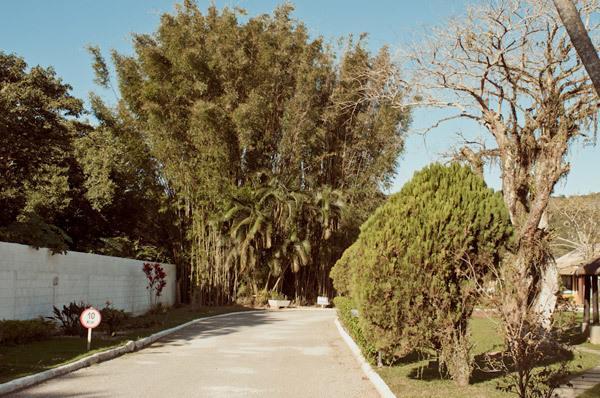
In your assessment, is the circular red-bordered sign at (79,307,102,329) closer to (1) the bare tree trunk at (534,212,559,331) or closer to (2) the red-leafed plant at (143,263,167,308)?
(1) the bare tree trunk at (534,212,559,331)

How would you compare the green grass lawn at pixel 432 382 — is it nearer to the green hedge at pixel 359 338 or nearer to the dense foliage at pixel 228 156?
the green hedge at pixel 359 338

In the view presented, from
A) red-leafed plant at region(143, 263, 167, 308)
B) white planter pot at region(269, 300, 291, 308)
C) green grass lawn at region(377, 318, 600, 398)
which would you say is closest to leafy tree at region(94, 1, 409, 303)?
white planter pot at region(269, 300, 291, 308)

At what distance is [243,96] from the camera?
3547 cm

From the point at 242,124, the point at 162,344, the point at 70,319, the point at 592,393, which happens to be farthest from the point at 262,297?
the point at 592,393

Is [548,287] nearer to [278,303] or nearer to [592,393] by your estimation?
[592,393]

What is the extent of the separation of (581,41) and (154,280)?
2403cm

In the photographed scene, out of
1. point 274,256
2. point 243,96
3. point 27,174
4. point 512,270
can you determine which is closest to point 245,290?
point 274,256

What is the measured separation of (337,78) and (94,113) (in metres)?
14.1

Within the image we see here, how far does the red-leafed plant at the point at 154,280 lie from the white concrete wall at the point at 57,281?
1.49 m

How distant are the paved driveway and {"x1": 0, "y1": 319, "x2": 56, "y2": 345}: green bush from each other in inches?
97.5

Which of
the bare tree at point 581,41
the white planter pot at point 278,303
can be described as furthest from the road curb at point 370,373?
the white planter pot at point 278,303

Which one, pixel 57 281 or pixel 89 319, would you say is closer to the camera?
pixel 89 319

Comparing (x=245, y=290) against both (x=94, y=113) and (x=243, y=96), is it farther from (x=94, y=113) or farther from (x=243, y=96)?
(x=94, y=113)

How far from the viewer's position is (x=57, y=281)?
17.4 m
